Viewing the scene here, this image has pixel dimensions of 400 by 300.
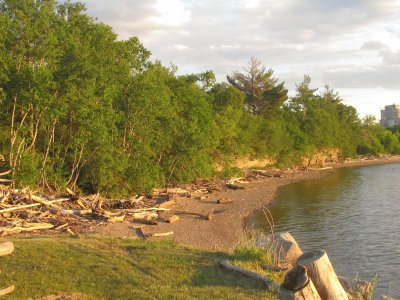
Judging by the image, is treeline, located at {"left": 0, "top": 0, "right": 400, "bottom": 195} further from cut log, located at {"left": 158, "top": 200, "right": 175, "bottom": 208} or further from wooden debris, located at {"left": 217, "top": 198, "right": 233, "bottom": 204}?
wooden debris, located at {"left": 217, "top": 198, "right": 233, "bottom": 204}

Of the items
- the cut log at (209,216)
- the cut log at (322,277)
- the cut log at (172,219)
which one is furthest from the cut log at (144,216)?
the cut log at (322,277)

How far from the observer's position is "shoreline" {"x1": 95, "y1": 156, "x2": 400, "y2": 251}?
20844mm

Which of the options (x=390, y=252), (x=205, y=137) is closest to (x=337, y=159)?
(x=205, y=137)

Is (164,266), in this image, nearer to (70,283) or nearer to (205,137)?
(70,283)

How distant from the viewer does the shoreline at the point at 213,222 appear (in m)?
20.8

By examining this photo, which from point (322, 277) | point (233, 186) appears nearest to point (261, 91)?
point (233, 186)

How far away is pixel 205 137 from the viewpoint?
141 feet

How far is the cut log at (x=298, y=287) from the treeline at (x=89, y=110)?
1937cm

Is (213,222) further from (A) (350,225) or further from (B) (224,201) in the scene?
(A) (350,225)

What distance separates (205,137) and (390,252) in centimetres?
2470

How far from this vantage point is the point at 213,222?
27031 millimetres

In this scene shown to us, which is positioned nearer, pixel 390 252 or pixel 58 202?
pixel 390 252

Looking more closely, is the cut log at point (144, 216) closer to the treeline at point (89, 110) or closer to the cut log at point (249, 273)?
the treeline at point (89, 110)

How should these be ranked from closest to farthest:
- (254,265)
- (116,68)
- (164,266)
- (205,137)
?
1. (164,266)
2. (254,265)
3. (116,68)
4. (205,137)
